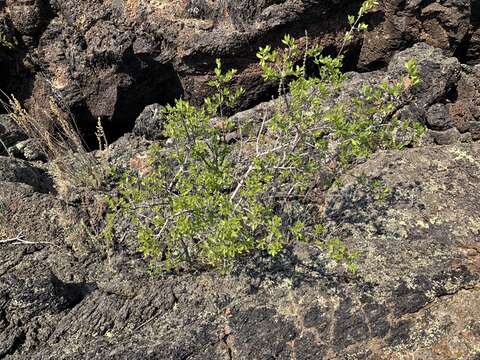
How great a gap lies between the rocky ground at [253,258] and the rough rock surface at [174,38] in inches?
0.7

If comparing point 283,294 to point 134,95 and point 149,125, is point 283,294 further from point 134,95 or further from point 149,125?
point 134,95

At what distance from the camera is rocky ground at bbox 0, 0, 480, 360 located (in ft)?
12.1

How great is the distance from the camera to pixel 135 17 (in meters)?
5.96

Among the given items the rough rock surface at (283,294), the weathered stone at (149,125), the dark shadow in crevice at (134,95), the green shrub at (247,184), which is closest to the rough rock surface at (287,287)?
the rough rock surface at (283,294)

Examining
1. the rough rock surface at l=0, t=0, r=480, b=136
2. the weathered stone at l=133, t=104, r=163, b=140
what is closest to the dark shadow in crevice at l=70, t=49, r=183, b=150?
the rough rock surface at l=0, t=0, r=480, b=136

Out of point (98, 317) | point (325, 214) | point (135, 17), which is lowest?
point (325, 214)

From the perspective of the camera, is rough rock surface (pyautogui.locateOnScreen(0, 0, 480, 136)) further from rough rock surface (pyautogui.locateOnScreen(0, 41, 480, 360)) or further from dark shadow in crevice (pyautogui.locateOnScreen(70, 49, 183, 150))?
rough rock surface (pyautogui.locateOnScreen(0, 41, 480, 360))

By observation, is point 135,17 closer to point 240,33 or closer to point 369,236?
point 240,33

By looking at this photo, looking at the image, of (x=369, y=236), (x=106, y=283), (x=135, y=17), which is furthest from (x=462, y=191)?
(x=135, y=17)

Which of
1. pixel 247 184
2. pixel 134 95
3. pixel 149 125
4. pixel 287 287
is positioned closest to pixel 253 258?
pixel 287 287

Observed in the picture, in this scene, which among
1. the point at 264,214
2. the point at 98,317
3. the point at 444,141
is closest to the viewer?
the point at 98,317

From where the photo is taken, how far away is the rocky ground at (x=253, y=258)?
370cm

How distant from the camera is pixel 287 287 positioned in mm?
4020

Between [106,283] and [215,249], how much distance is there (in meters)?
1.24
